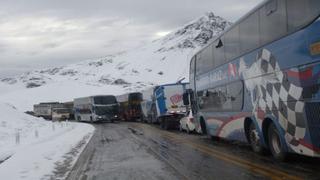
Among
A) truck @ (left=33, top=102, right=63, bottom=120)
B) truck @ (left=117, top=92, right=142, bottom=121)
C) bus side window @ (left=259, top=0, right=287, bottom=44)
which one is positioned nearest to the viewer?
bus side window @ (left=259, top=0, right=287, bottom=44)

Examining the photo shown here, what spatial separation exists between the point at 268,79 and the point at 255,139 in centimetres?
255

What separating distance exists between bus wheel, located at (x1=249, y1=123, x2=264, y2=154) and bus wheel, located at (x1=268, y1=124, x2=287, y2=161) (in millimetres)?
1018

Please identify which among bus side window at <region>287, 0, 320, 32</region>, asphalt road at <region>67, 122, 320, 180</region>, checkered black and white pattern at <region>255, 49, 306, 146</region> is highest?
bus side window at <region>287, 0, 320, 32</region>

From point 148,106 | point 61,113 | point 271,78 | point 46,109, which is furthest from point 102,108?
point 271,78

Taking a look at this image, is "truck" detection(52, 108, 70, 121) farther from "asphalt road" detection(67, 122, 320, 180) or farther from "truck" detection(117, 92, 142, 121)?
"asphalt road" detection(67, 122, 320, 180)

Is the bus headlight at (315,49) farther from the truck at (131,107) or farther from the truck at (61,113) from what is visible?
the truck at (61,113)

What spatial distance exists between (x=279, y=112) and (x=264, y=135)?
5.70 feet

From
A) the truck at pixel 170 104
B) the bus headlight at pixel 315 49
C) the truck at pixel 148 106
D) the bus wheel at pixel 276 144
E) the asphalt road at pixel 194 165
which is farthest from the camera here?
the truck at pixel 148 106

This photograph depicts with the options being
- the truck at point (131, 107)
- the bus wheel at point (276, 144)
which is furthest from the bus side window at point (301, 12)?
the truck at point (131, 107)

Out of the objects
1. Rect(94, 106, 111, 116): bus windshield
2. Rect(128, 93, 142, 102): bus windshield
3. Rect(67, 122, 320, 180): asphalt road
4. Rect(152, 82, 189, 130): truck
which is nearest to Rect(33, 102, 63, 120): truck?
Rect(128, 93, 142, 102): bus windshield

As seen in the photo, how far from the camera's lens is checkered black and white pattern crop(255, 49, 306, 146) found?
1212 cm

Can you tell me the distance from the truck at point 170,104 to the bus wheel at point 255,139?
2160cm

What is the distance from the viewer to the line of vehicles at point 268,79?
1141 cm

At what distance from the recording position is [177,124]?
38469 millimetres
